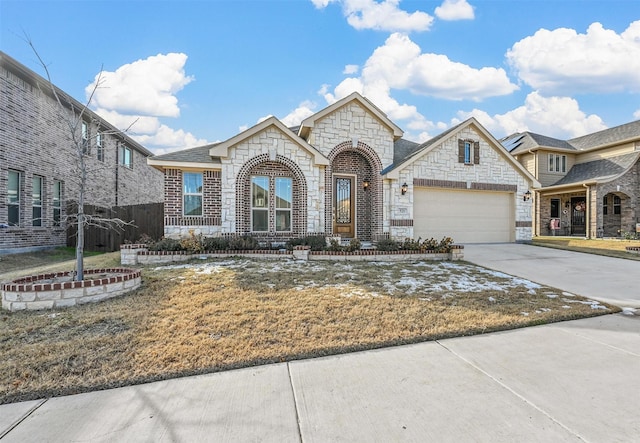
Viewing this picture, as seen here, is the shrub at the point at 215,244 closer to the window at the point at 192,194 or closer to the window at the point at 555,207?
the window at the point at 192,194

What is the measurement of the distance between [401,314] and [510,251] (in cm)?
888

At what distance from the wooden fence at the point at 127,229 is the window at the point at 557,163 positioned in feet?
72.5

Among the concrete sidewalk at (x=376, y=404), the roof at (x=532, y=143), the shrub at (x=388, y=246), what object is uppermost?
the roof at (x=532, y=143)

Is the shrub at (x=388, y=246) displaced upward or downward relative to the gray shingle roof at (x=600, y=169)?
downward

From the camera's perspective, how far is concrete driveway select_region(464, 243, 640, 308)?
590cm

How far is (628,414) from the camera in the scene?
2.36 m

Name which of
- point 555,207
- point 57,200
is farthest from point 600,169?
point 57,200

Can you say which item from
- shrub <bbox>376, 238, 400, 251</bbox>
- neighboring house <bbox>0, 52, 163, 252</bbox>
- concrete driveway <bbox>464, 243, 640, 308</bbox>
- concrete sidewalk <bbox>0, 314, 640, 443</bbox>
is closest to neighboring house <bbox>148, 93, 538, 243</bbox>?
shrub <bbox>376, 238, 400, 251</bbox>

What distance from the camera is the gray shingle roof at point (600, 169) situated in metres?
16.6

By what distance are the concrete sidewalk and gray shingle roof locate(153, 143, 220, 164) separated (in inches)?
329

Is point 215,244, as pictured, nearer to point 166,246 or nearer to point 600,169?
point 166,246

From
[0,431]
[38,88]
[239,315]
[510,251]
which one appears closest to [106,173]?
[38,88]

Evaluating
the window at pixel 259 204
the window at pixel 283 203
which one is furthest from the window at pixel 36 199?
the window at pixel 283 203

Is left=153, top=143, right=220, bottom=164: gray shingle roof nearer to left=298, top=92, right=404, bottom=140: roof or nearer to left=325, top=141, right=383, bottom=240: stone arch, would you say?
left=298, top=92, right=404, bottom=140: roof
